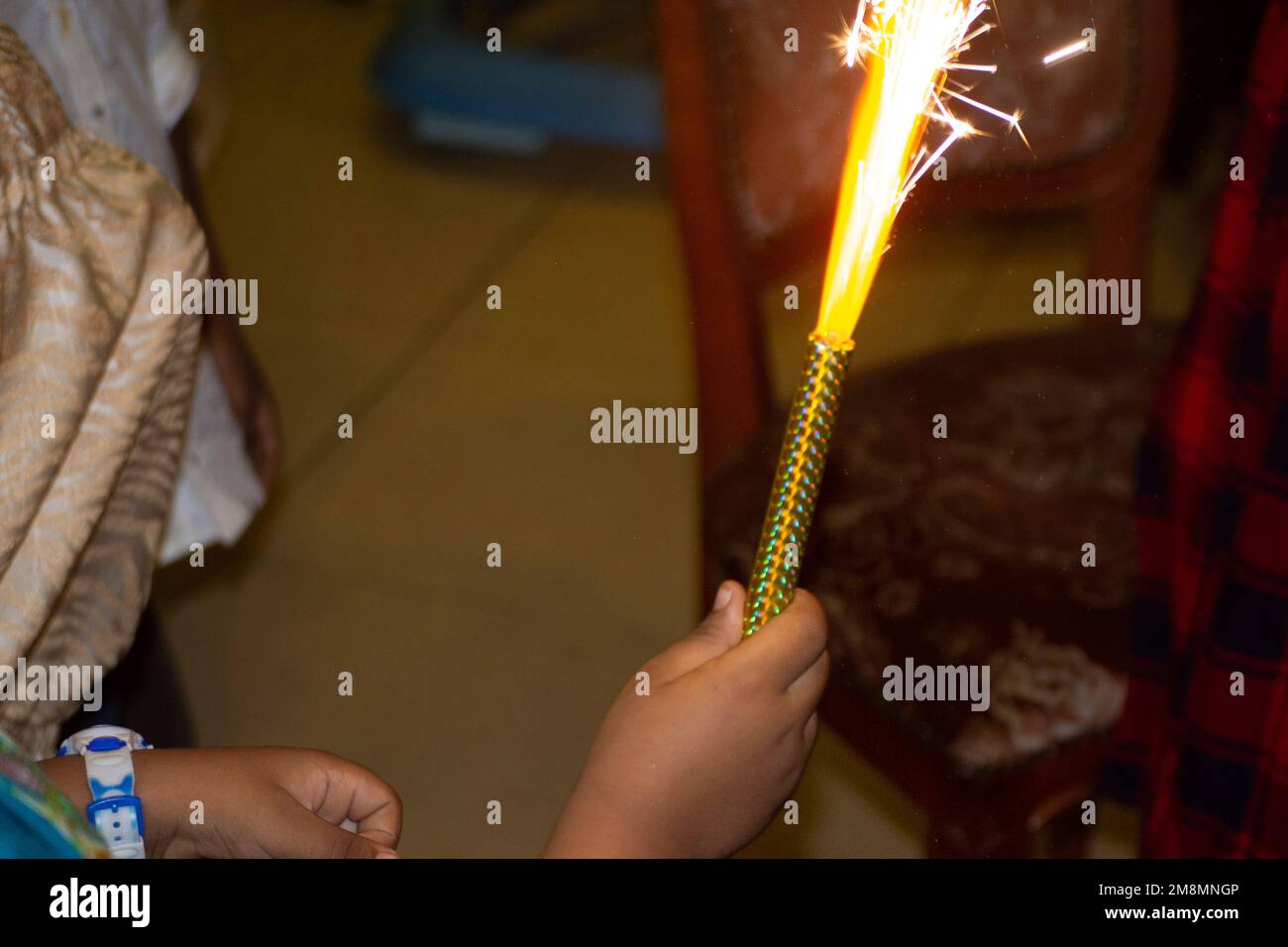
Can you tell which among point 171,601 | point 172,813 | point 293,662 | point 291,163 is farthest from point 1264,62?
point 291,163

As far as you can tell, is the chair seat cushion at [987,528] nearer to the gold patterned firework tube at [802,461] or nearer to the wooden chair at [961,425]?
the wooden chair at [961,425]

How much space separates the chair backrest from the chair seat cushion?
0.30ft

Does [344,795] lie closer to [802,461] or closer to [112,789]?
[112,789]

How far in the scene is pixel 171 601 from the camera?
3.87ft

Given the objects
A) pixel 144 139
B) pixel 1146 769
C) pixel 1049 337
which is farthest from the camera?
pixel 1049 337

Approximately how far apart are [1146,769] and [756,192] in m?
0.44

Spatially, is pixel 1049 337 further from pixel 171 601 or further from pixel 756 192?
pixel 171 601

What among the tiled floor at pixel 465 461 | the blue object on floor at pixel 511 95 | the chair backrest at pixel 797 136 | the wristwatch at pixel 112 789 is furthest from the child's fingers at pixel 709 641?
the blue object on floor at pixel 511 95

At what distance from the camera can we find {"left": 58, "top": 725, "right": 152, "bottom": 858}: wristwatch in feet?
1.75

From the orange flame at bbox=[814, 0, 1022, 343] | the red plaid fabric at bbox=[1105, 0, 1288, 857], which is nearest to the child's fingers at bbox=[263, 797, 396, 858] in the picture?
the orange flame at bbox=[814, 0, 1022, 343]

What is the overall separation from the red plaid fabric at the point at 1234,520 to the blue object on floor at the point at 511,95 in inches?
54.5

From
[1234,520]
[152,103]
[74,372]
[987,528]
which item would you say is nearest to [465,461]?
[152,103]

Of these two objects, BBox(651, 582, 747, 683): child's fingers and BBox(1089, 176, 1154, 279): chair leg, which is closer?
BBox(651, 582, 747, 683): child's fingers

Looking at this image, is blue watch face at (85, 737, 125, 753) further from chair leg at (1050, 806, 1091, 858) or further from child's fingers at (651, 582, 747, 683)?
chair leg at (1050, 806, 1091, 858)
